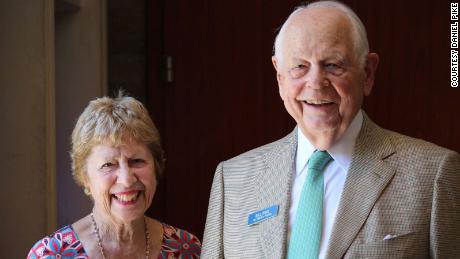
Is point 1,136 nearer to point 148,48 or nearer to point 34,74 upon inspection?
point 34,74

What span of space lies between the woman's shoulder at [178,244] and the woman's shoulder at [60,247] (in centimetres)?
27

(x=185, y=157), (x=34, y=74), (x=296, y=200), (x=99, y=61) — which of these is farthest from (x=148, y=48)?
(x=296, y=200)

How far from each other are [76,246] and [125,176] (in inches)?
11.8

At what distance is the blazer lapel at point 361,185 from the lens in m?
1.63

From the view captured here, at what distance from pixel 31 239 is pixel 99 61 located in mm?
960

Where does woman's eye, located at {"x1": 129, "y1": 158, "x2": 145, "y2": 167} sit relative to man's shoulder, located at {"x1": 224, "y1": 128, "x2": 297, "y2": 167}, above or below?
below

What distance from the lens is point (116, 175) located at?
2111 millimetres

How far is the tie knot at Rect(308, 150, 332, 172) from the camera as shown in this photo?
1.73 m

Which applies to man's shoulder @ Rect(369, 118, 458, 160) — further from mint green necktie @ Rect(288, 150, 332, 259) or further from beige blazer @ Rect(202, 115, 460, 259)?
mint green necktie @ Rect(288, 150, 332, 259)

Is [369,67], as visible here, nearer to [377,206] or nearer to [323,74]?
[323,74]

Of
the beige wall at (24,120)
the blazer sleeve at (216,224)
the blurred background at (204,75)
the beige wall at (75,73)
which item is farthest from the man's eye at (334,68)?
the beige wall at (75,73)

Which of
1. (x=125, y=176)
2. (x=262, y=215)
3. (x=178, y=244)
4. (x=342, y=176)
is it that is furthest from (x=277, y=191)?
(x=178, y=244)

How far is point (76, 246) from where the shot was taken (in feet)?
7.17

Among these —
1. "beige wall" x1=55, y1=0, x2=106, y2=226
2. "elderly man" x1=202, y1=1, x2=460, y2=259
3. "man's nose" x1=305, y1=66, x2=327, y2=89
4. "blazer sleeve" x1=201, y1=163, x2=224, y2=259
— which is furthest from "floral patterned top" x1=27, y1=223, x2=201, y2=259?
"beige wall" x1=55, y1=0, x2=106, y2=226
